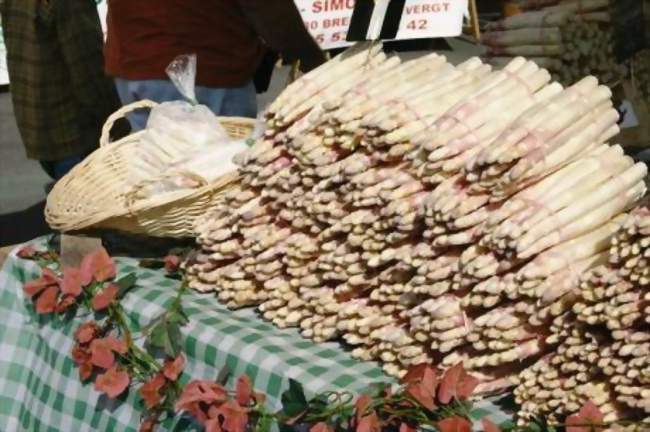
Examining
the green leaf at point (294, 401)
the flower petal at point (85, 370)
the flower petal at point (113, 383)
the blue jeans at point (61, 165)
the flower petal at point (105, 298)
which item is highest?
the green leaf at point (294, 401)

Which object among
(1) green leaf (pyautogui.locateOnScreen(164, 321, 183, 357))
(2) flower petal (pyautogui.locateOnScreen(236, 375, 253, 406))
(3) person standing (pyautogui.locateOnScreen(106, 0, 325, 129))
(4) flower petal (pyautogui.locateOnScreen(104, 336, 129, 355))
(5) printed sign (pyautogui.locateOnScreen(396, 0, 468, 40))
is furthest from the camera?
(5) printed sign (pyautogui.locateOnScreen(396, 0, 468, 40))

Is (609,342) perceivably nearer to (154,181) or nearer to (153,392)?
(153,392)

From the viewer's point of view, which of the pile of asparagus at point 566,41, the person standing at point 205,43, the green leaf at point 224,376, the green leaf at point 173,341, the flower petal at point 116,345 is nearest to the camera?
the green leaf at point 224,376

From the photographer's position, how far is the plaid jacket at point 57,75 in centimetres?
454

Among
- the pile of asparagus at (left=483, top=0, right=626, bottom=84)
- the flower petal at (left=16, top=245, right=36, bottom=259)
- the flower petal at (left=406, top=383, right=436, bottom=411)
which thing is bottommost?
the flower petal at (left=16, top=245, right=36, bottom=259)

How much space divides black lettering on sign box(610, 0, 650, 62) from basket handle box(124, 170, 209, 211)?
105 centimetres

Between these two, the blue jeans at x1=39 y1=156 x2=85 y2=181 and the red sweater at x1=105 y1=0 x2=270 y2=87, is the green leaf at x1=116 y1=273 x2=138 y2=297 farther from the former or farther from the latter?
the blue jeans at x1=39 y1=156 x2=85 y2=181

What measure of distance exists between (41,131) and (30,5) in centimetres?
55

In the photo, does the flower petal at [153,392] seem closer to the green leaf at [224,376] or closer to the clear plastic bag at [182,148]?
the green leaf at [224,376]

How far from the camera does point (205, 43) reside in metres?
3.32

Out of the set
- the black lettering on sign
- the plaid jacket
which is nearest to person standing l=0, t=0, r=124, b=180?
the plaid jacket

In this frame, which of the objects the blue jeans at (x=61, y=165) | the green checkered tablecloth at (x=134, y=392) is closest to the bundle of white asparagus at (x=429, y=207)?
the green checkered tablecloth at (x=134, y=392)

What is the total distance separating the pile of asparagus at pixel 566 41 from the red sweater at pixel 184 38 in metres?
0.93

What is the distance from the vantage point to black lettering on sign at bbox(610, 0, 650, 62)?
2.62 m
